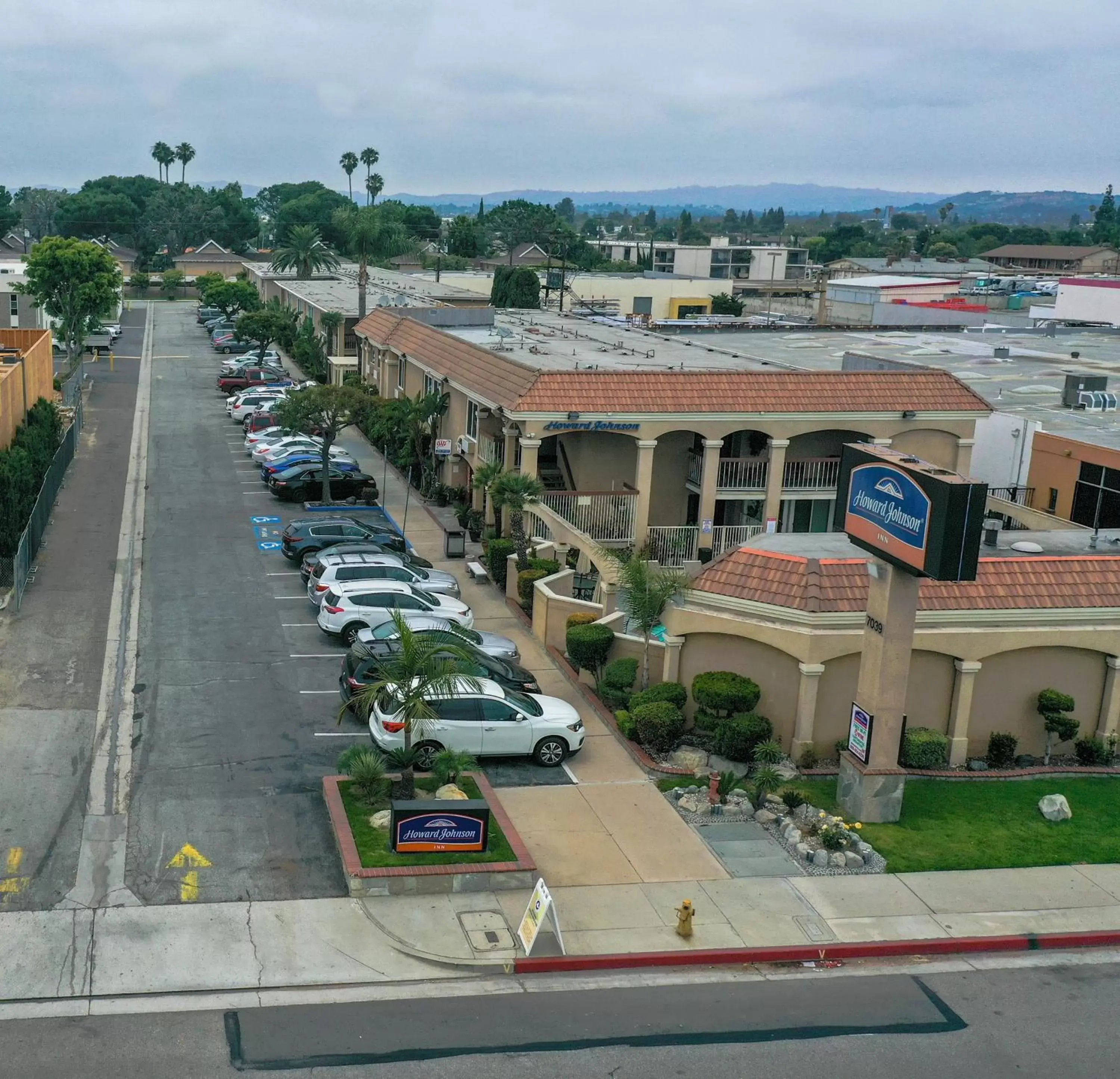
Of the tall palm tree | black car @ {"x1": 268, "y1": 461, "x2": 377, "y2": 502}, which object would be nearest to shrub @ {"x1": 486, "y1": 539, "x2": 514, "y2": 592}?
black car @ {"x1": 268, "y1": 461, "x2": 377, "y2": 502}

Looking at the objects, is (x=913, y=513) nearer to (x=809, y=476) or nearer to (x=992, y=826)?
(x=992, y=826)

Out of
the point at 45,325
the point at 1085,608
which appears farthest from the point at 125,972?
the point at 45,325

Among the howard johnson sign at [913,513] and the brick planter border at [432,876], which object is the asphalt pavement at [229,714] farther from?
the howard johnson sign at [913,513]

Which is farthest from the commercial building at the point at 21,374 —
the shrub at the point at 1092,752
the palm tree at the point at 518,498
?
the shrub at the point at 1092,752

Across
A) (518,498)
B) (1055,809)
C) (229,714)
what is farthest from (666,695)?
(518,498)

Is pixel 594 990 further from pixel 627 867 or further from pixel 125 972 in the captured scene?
pixel 125 972

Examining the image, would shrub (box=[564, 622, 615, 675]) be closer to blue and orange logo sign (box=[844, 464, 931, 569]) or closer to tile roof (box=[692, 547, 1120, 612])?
tile roof (box=[692, 547, 1120, 612])
